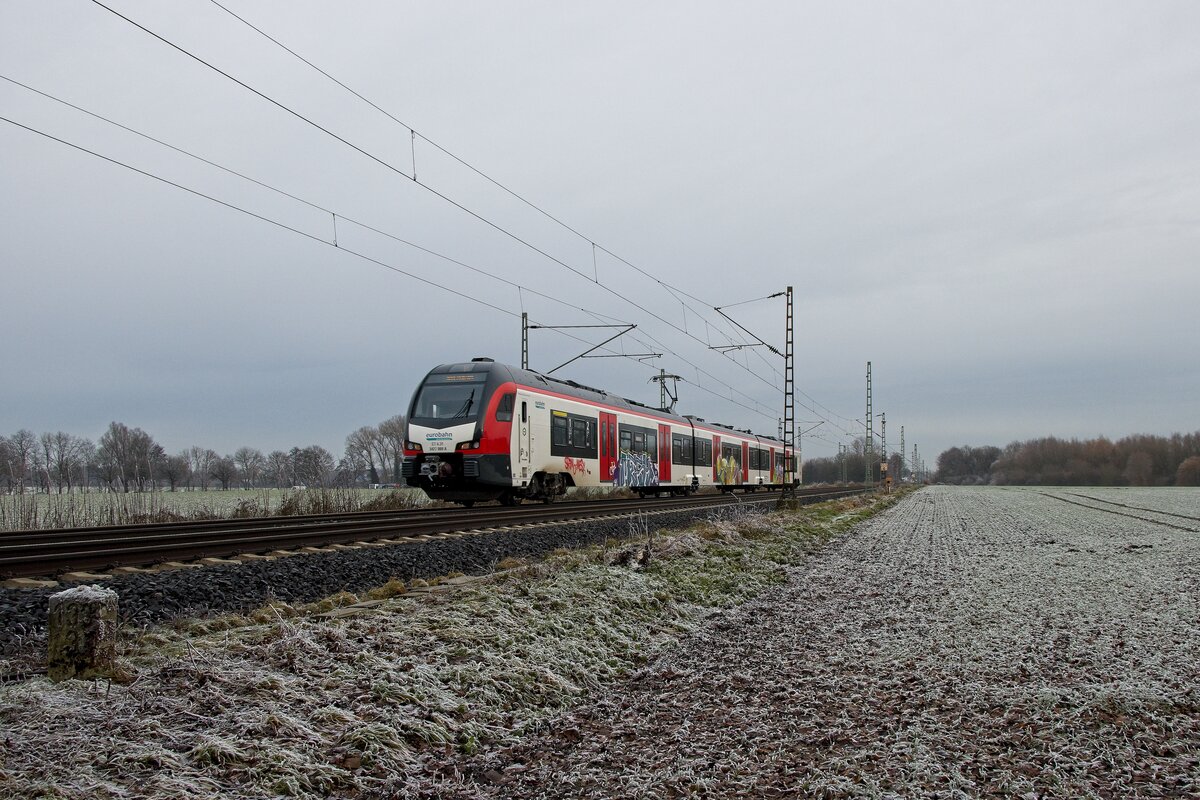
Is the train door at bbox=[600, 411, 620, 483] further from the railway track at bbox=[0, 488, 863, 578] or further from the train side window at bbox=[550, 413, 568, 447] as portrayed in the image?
the railway track at bbox=[0, 488, 863, 578]

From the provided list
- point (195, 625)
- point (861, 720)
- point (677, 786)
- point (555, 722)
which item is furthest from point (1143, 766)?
point (195, 625)

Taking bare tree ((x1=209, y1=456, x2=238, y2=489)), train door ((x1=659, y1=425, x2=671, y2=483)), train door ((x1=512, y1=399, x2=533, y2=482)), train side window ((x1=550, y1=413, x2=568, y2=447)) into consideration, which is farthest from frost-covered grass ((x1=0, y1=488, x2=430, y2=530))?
bare tree ((x1=209, y1=456, x2=238, y2=489))

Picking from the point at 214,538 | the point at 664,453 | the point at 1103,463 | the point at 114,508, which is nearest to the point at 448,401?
the point at 114,508

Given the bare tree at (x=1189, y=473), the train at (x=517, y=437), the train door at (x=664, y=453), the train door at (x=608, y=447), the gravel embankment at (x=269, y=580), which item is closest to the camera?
the gravel embankment at (x=269, y=580)

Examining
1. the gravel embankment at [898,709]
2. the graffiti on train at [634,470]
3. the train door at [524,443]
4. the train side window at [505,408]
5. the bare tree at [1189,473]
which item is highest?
the train side window at [505,408]

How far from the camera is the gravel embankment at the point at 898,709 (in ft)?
10.7

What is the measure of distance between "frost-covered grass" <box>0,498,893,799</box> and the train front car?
38.7 ft

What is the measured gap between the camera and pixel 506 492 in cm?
2030

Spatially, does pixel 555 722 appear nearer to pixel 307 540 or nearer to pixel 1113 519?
pixel 307 540

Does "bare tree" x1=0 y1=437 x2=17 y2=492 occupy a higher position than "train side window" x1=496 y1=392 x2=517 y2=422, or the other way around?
"train side window" x1=496 y1=392 x2=517 y2=422

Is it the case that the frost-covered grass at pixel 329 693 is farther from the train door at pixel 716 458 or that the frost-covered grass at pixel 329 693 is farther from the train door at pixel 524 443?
the train door at pixel 716 458

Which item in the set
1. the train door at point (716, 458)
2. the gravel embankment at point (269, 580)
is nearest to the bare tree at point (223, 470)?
the train door at point (716, 458)

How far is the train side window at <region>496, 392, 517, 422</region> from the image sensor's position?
1861 cm

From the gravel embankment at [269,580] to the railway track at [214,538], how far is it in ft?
2.89
